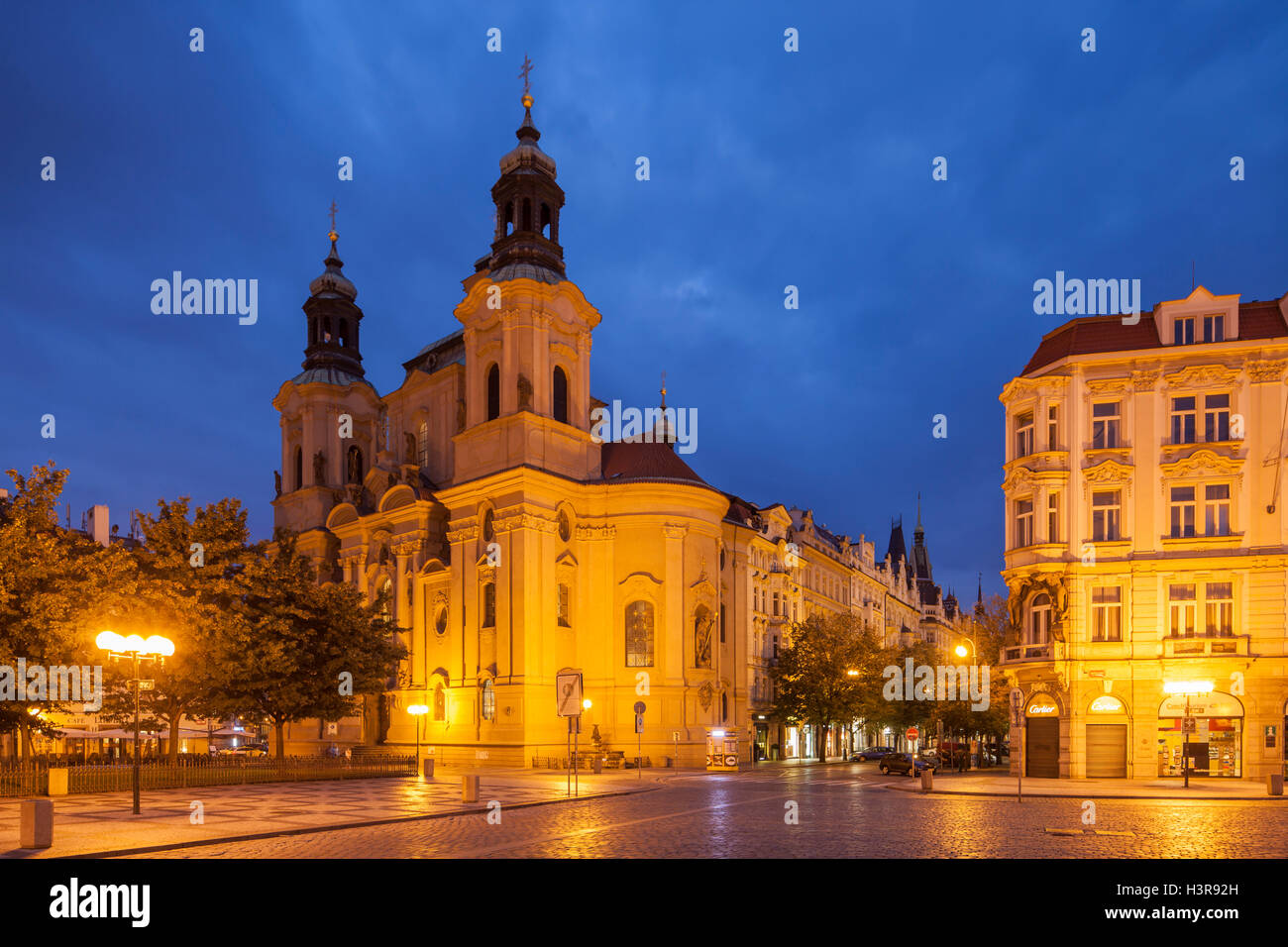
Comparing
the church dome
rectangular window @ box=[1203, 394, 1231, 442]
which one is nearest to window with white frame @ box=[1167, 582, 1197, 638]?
rectangular window @ box=[1203, 394, 1231, 442]

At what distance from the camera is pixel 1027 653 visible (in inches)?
1718

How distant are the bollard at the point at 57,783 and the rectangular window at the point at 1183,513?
39.1 m

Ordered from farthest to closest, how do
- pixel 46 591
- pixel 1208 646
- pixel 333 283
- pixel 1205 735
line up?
pixel 333 283 < pixel 1205 735 < pixel 1208 646 < pixel 46 591

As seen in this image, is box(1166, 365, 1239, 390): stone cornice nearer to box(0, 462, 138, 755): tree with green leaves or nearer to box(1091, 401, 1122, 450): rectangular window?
box(1091, 401, 1122, 450): rectangular window

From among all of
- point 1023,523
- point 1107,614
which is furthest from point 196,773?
point 1107,614

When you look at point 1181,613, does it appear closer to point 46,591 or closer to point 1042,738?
point 1042,738

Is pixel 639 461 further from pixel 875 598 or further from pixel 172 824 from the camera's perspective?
pixel 875 598

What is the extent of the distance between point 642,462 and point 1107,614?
27817mm

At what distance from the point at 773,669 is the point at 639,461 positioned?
18.5 metres

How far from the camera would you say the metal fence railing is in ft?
97.8

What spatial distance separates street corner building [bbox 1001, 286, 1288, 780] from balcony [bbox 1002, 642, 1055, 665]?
9 cm

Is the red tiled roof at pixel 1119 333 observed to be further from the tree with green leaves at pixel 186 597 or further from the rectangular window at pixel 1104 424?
the tree with green leaves at pixel 186 597

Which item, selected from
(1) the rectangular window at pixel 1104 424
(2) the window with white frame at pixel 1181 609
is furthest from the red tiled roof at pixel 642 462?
(2) the window with white frame at pixel 1181 609

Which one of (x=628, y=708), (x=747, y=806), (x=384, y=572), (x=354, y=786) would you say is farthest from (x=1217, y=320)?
(x=384, y=572)
